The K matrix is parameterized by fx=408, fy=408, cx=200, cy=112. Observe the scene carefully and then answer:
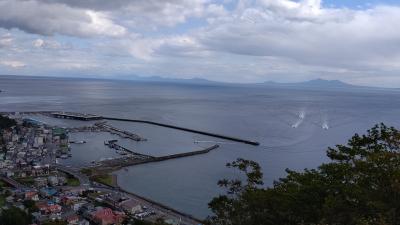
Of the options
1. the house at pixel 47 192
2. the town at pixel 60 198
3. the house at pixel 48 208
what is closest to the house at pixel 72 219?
the town at pixel 60 198

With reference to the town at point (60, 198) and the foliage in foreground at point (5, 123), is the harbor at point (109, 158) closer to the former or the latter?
the town at point (60, 198)

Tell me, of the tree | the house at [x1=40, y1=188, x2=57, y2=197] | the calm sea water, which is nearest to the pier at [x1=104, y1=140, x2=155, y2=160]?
the calm sea water

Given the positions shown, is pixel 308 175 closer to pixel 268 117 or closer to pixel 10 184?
pixel 10 184

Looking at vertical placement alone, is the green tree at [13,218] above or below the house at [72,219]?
above

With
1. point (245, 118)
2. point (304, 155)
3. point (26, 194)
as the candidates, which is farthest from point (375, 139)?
point (245, 118)

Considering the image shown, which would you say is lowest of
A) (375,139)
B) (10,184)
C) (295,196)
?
(10,184)

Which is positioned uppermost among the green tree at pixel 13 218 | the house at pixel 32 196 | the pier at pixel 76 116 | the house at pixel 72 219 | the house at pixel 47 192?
the pier at pixel 76 116
